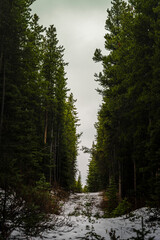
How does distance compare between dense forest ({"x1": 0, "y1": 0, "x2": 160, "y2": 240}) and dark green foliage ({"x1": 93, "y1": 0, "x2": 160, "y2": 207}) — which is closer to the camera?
dense forest ({"x1": 0, "y1": 0, "x2": 160, "y2": 240})

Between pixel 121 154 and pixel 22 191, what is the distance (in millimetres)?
9466

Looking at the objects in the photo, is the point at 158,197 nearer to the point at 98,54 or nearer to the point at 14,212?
the point at 14,212

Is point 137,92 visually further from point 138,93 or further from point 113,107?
point 113,107

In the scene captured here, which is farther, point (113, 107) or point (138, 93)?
point (113, 107)

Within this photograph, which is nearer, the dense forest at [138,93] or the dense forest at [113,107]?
the dense forest at [113,107]

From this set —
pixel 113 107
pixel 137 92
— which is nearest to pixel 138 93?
pixel 137 92

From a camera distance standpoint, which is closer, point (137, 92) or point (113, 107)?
point (137, 92)

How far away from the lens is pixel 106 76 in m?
15.0

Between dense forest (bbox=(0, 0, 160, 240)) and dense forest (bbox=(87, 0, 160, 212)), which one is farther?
dense forest (bbox=(87, 0, 160, 212))

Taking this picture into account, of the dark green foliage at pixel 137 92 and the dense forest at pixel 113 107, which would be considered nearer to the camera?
the dense forest at pixel 113 107

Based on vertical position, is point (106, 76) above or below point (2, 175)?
above

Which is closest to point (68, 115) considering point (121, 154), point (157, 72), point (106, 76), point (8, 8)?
point (106, 76)

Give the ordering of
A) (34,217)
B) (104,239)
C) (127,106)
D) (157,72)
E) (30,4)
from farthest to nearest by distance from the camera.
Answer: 1. (30,4)
2. (127,106)
3. (157,72)
4. (104,239)
5. (34,217)

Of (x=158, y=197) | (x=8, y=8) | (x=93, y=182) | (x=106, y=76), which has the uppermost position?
(x=8, y=8)
